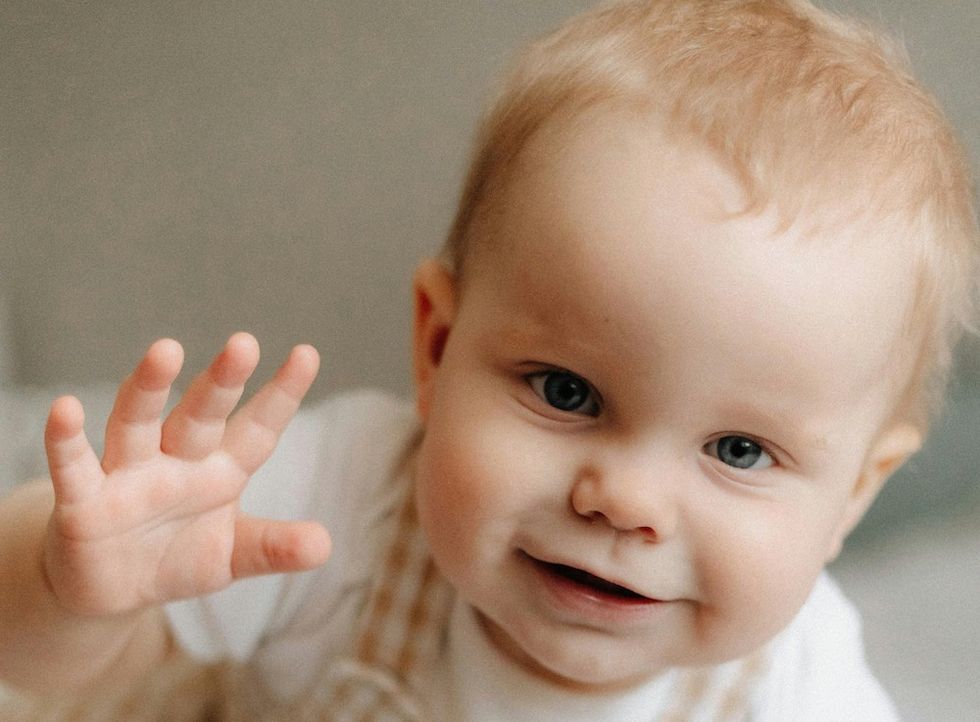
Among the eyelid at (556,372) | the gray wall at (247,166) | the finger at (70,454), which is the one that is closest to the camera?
the finger at (70,454)

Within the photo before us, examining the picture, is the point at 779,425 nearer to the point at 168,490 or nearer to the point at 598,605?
the point at 598,605

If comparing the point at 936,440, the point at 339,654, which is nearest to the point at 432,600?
the point at 339,654

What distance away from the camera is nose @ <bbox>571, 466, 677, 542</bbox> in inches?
19.3

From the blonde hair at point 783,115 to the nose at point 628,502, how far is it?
11 centimetres

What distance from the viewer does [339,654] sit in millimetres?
684

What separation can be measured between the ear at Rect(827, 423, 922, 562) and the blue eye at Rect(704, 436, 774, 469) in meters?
0.09

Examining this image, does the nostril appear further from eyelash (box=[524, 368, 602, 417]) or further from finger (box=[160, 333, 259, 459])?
finger (box=[160, 333, 259, 459])

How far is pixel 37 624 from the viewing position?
0.53 meters

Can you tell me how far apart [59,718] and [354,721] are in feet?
0.60

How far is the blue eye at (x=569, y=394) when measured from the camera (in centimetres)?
52

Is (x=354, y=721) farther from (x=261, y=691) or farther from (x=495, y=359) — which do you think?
(x=495, y=359)

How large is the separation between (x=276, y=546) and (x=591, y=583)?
0.45 ft

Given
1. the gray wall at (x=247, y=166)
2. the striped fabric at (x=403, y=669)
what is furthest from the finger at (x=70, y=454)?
the gray wall at (x=247, y=166)

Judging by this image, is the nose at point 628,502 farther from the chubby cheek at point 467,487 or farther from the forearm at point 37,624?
the forearm at point 37,624
